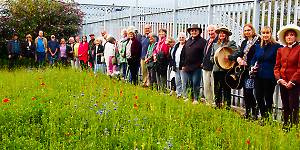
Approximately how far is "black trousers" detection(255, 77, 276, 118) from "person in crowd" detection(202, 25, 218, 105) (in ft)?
4.88

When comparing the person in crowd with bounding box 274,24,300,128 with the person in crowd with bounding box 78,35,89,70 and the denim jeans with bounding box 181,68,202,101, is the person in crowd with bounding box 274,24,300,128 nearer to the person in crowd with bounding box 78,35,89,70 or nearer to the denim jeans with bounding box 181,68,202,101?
the denim jeans with bounding box 181,68,202,101

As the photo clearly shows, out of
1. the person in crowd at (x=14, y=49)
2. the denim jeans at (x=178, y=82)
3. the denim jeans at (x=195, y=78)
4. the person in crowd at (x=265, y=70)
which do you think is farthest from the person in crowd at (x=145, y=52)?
the person in crowd at (x=14, y=49)

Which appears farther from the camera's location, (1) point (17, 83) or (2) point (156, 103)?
(1) point (17, 83)

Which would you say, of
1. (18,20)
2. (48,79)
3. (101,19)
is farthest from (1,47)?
(48,79)

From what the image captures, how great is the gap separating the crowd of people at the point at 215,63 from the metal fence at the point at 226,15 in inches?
18.1

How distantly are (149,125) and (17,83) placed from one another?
213 inches

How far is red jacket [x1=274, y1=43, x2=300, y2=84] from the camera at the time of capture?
Answer: 262 inches

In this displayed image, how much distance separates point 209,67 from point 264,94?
1686 millimetres

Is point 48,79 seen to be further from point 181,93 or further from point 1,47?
point 1,47

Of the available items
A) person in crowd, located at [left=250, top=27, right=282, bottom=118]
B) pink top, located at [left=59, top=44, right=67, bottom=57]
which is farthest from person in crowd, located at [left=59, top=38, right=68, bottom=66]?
person in crowd, located at [left=250, top=27, right=282, bottom=118]

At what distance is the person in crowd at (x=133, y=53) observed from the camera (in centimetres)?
1207

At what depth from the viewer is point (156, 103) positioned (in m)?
7.66

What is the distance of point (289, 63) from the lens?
6730 mm

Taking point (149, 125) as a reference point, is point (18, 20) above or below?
above
